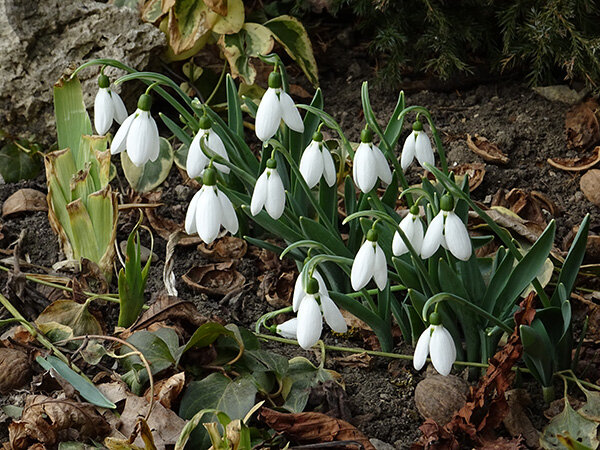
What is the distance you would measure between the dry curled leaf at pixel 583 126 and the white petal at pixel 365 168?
1.42 m

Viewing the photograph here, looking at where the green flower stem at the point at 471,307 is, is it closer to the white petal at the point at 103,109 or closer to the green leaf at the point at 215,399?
the green leaf at the point at 215,399

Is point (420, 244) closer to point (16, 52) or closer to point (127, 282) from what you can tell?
point (127, 282)

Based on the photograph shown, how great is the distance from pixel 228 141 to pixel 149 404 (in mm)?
846

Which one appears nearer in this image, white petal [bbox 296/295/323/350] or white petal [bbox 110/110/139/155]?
white petal [bbox 296/295/323/350]

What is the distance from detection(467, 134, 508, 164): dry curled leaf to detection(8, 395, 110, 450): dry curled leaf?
5.73ft

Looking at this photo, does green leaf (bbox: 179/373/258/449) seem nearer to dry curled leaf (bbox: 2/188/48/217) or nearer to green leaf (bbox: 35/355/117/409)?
green leaf (bbox: 35/355/117/409)

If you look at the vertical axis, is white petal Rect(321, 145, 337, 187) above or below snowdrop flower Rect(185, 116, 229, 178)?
below

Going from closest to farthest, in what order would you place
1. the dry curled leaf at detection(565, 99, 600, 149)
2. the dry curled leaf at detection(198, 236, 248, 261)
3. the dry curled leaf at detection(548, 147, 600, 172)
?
the dry curled leaf at detection(198, 236, 248, 261), the dry curled leaf at detection(548, 147, 600, 172), the dry curled leaf at detection(565, 99, 600, 149)

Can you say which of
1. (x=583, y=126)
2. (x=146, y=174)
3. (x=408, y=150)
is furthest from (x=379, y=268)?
(x=583, y=126)

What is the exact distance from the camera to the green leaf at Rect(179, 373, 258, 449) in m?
1.90

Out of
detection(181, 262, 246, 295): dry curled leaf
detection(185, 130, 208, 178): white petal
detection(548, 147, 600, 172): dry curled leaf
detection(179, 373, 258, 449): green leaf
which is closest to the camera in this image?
detection(179, 373, 258, 449): green leaf

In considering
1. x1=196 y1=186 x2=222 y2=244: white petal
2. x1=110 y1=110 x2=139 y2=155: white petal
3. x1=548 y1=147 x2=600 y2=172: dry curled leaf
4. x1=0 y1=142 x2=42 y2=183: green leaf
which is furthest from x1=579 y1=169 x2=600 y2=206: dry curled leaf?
x1=0 y1=142 x2=42 y2=183: green leaf

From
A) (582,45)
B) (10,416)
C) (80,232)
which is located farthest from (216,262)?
(582,45)

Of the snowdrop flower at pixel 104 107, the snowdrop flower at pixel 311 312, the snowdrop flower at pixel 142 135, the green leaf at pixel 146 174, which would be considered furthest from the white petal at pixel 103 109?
the snowdrop flower at pixel 311 312
